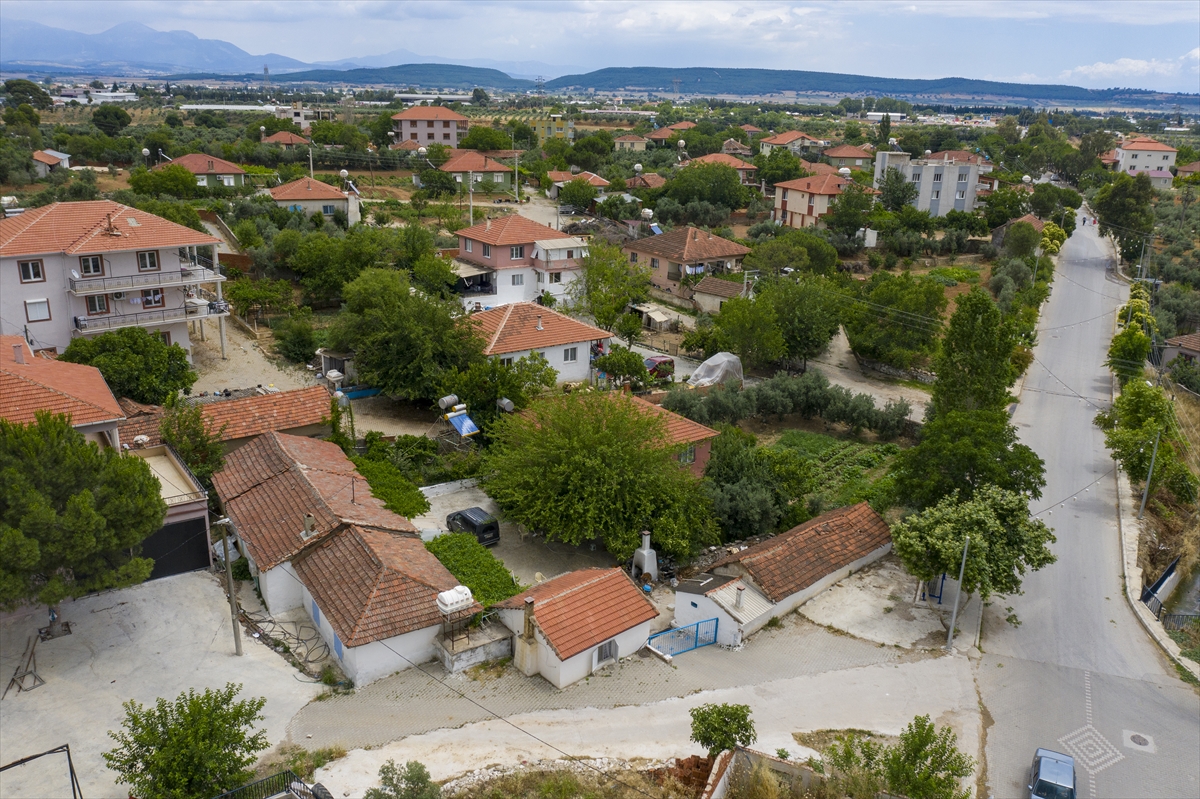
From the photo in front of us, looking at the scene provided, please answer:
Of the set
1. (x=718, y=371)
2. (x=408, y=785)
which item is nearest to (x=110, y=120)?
(x=718, y=371)

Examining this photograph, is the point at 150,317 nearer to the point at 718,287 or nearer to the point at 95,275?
the point at 95,275

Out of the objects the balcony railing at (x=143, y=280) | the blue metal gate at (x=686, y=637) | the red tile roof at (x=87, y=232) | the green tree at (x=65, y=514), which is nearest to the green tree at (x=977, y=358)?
the blue metal gate at (x=686, y=637)

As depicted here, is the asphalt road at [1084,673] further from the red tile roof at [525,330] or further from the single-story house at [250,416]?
the single-story house at [250,416]

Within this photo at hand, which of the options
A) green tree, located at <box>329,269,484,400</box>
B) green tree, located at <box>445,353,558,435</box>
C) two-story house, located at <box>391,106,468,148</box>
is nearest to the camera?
green tree, located at <box>445,353,558,435</box>

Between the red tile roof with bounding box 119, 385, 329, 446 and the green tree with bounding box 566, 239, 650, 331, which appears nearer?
the red tile roof with bounding box 119, 385, 329, 446

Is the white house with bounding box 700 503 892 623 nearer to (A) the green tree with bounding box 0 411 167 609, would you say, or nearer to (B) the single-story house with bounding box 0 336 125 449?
(A) the green tree with bounding box 0 411 167 609

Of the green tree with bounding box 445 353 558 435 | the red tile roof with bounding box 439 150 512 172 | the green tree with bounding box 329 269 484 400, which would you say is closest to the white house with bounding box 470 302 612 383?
the green tree with bounding box 329 269 484 400
